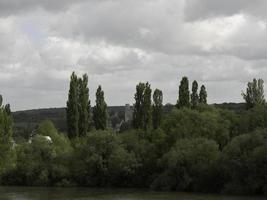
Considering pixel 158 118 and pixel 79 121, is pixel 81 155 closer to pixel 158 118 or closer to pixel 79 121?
pixel 79 121

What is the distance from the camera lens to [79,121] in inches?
3871

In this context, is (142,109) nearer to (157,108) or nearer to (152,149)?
(157,108)

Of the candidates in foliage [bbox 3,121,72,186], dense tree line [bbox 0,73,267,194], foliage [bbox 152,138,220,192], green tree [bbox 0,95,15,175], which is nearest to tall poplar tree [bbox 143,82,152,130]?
dense tree line [bbox 0,73,267,194]

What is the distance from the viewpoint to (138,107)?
98125 mm

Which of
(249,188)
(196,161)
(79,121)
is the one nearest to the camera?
(249,188)

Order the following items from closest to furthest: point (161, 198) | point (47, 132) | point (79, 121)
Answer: point (161, 198), point (79, 121), point (47, 132)

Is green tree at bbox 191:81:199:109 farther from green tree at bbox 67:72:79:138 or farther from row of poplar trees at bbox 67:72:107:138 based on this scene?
green tree at bbox 67:72:79:138

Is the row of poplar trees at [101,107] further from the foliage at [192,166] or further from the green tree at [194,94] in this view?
the foliage at [192,166]

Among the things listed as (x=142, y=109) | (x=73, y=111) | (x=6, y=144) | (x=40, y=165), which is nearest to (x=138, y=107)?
(x=142, y=109)

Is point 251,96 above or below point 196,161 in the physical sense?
above

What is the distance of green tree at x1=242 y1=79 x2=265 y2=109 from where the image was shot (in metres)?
99.8

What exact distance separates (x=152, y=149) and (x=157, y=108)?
516 inches

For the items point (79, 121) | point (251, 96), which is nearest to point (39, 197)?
point (79, 121)

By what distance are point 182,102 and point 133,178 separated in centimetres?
1806
